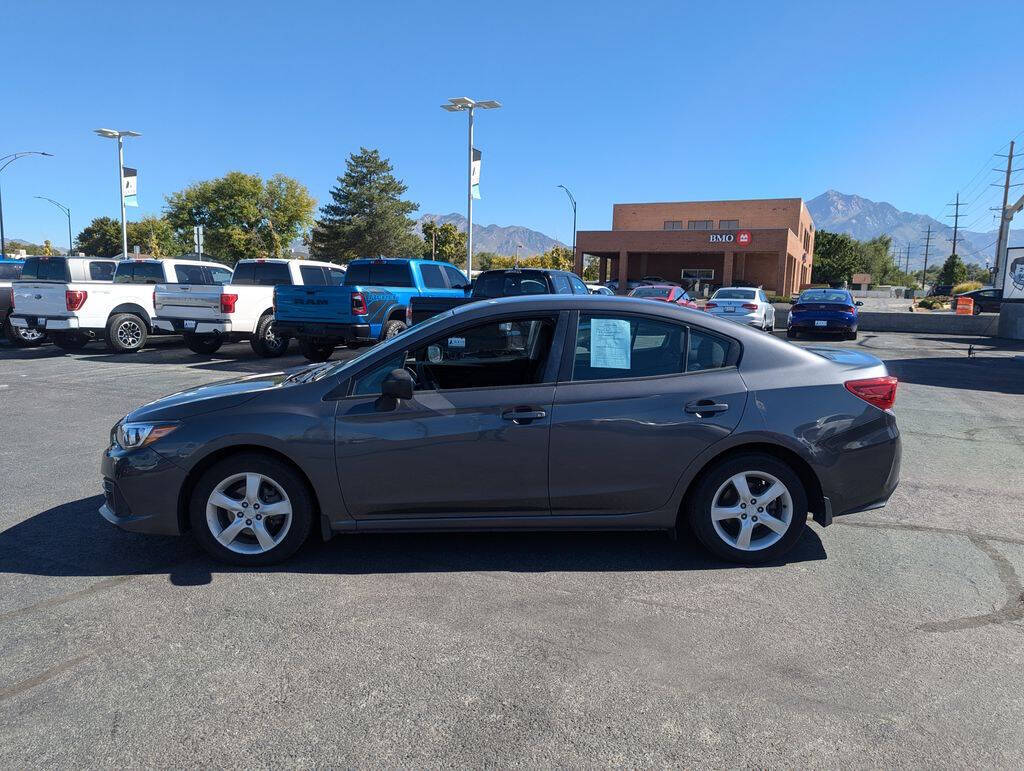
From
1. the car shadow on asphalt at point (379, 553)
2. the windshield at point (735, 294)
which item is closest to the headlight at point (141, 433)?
the car shadow on asphalt at point (379, 553)

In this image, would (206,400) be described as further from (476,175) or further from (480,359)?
(476,175)

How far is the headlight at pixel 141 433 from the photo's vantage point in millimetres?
4109

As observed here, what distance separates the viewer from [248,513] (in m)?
4.14

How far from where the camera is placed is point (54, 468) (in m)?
6.36

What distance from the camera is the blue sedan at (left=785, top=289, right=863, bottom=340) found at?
2078 cm

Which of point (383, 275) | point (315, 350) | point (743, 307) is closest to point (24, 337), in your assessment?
point (315, 350)

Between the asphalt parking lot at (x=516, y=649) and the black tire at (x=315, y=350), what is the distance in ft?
30.5

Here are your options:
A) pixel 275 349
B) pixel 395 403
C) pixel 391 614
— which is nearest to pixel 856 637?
pixel 391 614

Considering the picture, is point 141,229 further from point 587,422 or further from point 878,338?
point 587,422

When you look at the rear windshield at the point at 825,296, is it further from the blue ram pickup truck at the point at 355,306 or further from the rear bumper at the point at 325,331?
the rear bumper at the point at 325,331

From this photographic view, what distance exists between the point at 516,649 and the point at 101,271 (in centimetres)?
1602

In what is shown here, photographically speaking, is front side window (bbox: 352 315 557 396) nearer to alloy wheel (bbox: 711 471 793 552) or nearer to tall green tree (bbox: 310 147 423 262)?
alloy wheel (bbox: 711 471 793 552)

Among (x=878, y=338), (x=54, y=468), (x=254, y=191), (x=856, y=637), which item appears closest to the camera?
(x=856, y=637)

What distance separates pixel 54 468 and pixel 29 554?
229cm
